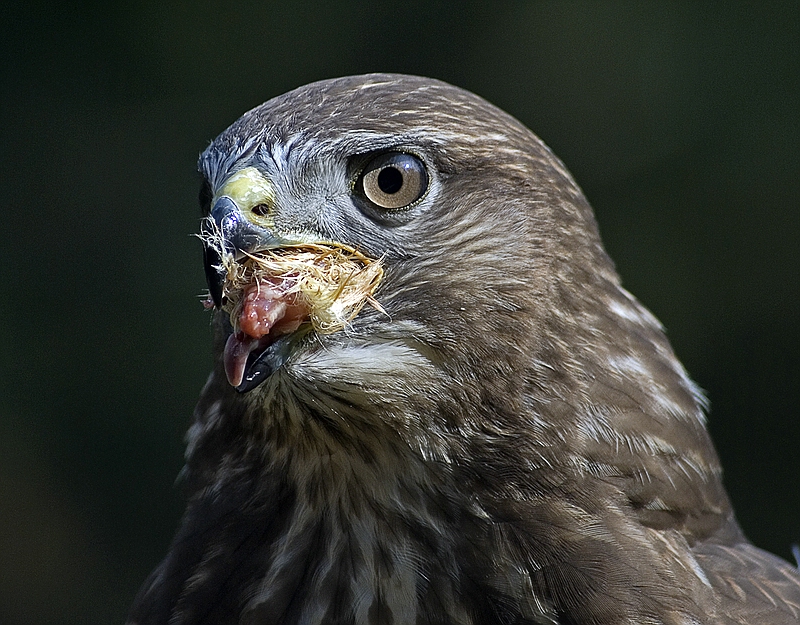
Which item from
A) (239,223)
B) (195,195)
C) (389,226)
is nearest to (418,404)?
(389,226)

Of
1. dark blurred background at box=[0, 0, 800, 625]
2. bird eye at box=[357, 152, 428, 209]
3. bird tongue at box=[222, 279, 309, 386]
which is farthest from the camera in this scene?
dark blurred background at box=[0, 0, 800, 625]

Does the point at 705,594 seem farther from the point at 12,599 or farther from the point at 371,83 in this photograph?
the point at 12,599

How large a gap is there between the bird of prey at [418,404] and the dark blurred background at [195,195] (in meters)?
3.35

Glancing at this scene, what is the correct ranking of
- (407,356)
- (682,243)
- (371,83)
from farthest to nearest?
1. (682,243)
2. (371,83)
3. (407,356)

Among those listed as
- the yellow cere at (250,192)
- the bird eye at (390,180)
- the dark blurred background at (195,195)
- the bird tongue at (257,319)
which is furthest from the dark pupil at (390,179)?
the dark blurred background at (195,195)

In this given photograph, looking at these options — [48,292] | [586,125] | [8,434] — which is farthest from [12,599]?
[586,125]

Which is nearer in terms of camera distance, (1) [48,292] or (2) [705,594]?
(2) [705,594]

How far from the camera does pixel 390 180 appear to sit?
230 cm

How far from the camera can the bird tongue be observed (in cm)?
211

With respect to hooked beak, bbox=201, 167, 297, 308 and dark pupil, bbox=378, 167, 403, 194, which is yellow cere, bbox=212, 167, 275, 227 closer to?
hooked beak, bbox=201, 167, 297, 308

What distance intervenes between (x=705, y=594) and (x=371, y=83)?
50.7 inches

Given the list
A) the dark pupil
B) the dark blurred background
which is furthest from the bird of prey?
the dark blurred background

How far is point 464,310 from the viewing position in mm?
2320

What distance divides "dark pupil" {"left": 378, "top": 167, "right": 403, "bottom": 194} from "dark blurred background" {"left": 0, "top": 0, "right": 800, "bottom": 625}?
3459mm
